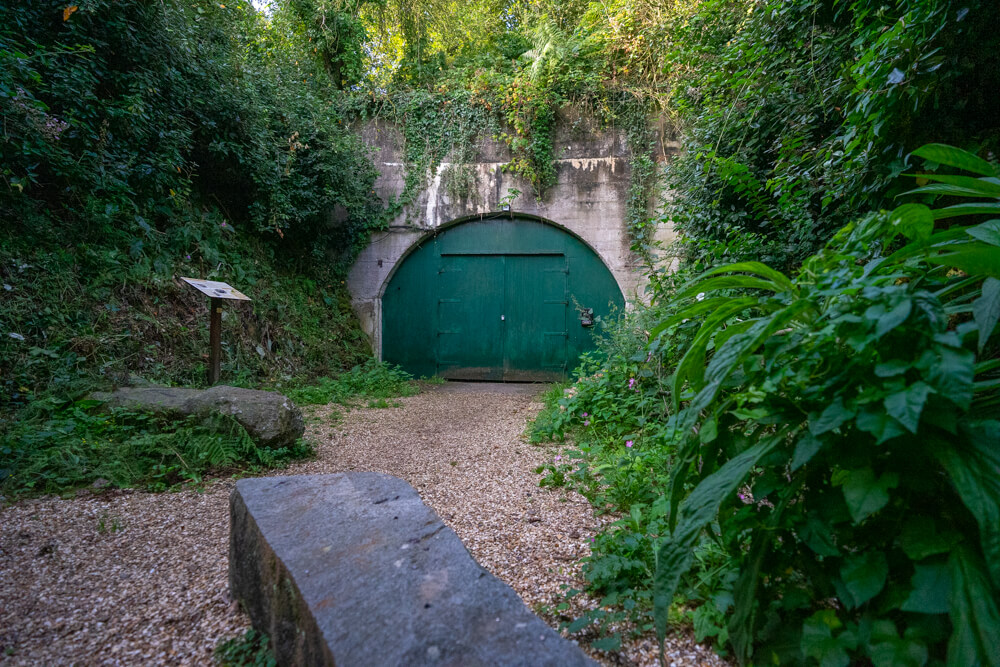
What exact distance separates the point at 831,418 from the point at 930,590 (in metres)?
0.33

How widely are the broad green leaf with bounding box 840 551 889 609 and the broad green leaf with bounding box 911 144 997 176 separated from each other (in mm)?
893

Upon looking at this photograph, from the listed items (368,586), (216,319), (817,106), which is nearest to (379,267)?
(216,319)

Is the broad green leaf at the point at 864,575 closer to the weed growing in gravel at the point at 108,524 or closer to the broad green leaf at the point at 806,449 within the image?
the broad green leaf at the point at 806,449

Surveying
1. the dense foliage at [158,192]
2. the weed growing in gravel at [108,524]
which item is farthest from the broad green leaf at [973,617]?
the dense foliage at [158,192]

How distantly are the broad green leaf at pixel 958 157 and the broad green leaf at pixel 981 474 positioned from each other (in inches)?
24.6

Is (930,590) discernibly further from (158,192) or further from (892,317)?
(158,192)

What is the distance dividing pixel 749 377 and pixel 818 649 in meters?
0.57

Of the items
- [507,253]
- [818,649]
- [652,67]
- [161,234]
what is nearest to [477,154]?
[507,253]

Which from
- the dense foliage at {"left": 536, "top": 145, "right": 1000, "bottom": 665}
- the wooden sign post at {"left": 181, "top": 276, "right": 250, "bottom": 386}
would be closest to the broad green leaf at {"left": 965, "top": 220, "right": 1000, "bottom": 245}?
the dense foliage at {"left": 536, "top": 145, "right": 1000, "bottom": 665}

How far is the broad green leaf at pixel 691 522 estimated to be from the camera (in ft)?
3.42

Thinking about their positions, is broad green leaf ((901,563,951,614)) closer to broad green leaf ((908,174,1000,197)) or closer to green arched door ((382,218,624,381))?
broad green leaf ((908,174,1000,197))

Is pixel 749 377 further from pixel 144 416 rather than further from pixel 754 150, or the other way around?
pixel 144 416

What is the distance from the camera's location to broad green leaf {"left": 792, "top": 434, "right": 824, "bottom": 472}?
0.97 m

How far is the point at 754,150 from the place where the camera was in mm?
3787
